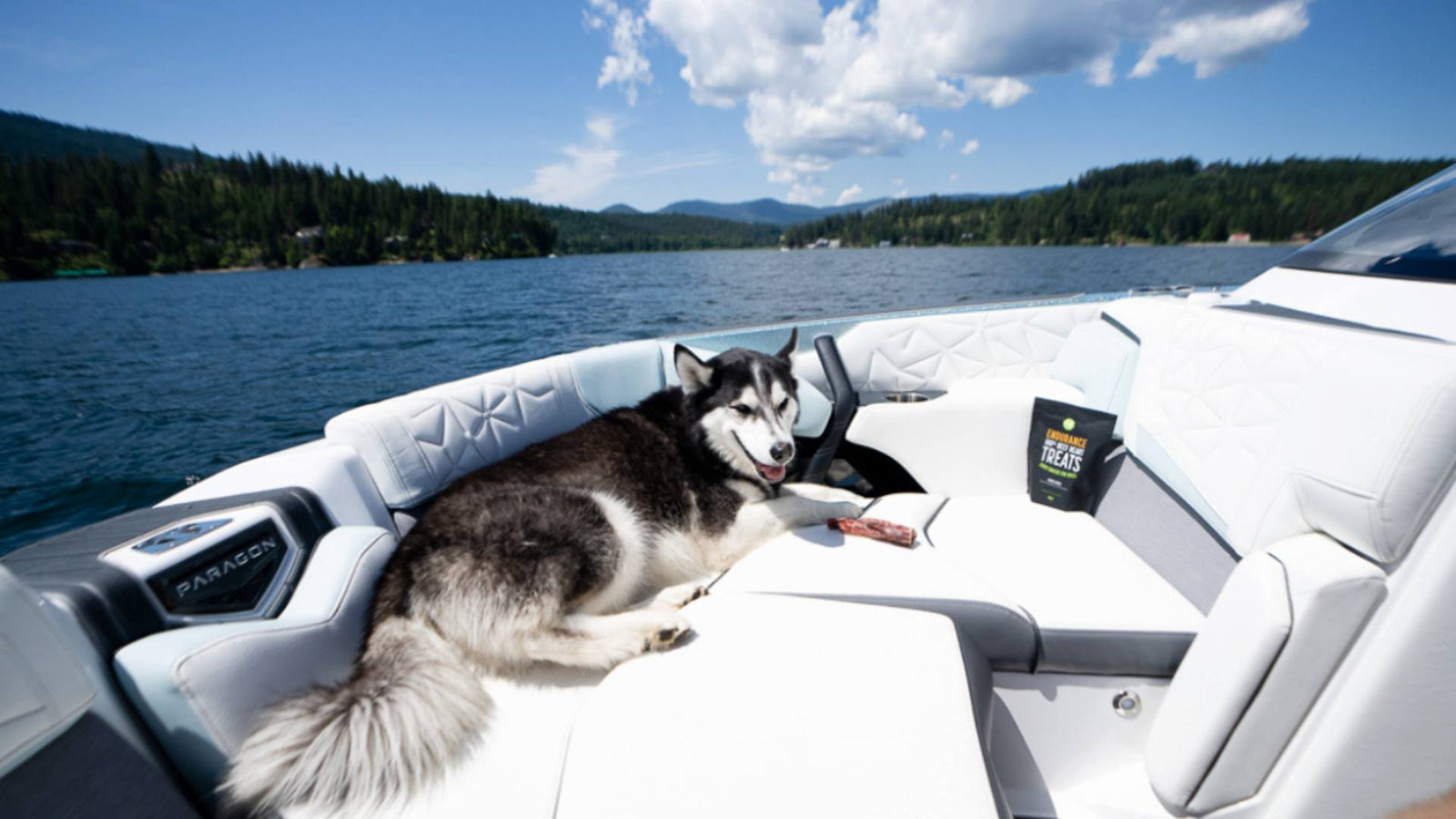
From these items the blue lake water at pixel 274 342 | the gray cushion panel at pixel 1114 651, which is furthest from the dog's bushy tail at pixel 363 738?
the blue lake water at pixel 274 342

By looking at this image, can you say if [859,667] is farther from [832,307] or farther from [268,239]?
[268,239]

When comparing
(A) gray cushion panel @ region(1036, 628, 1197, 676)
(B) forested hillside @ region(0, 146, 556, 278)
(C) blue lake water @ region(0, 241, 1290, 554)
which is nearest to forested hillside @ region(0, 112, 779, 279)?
(B) forested hillside @ region(0, 146, 556, 278)

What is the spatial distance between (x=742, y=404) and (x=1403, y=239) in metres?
A: 2.69

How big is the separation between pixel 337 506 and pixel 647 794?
171cm

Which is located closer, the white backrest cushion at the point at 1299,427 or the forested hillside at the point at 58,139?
the white backrest cushion at the point at 1299,427

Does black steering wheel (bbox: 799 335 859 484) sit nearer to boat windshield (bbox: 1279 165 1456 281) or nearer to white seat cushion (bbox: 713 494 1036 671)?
white seat cushion (bbox: 713 494 1036 671)

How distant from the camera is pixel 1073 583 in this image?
2.24 metres

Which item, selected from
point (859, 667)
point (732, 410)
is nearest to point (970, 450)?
point (732, 410)

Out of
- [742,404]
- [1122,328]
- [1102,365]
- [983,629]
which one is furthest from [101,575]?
[1122,328]

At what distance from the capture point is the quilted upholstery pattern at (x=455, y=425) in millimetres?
2572

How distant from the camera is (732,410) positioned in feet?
9.53

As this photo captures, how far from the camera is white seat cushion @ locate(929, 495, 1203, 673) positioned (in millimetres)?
1906

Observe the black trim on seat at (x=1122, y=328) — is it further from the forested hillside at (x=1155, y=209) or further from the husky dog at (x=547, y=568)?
the forested hillside at (x=1155, y=209)

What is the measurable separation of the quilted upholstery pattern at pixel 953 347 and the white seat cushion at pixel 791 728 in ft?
9.08
